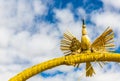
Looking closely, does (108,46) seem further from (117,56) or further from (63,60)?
(63,60)

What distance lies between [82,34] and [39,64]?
5.20ft

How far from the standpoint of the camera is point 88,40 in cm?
1279

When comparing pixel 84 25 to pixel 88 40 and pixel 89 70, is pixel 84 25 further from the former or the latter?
pixel 89 70

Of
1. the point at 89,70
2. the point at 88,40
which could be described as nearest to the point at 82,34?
the point at 88,40

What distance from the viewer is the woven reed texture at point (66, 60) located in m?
12.5

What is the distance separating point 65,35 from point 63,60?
0.80 metres

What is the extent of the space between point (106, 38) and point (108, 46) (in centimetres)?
25

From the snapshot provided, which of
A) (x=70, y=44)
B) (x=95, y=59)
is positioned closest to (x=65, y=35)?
(x=70, y=44)

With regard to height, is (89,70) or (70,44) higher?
(70,44)

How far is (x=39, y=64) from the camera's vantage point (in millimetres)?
12594

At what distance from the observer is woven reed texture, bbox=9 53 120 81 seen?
12.5 m

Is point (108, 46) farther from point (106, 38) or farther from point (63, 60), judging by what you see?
point (63, 60)

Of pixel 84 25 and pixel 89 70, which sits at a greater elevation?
pixel 84 25

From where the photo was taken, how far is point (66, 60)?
12594 mm
